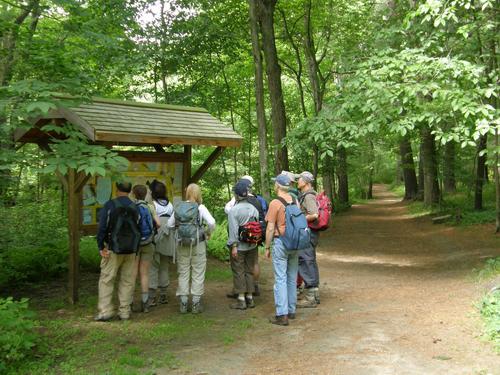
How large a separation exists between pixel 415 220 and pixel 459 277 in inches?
458

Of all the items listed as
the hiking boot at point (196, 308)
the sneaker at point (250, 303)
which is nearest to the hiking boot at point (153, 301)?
the hiking boot at point (196, 308)

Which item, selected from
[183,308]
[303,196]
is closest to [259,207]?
[303,196]

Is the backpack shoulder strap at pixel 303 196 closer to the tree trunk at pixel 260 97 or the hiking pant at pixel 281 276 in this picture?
the hiking pant at pixel 281 276

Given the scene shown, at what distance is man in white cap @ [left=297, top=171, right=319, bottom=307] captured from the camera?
24.3 feet

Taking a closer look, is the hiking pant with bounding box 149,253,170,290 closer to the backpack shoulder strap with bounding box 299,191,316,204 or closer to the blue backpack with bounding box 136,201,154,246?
the blue backpack with bounding box 136,201,154,246

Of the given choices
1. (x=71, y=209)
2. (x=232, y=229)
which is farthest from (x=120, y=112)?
(x=232, y=229)

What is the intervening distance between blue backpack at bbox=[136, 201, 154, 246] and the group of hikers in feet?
0.05

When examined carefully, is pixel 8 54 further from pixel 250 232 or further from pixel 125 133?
pixel 250 232

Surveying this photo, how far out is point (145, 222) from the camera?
22.4ft

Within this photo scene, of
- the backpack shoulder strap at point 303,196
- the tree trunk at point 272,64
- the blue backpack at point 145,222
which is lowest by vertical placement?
the blue backpack at point 145,222

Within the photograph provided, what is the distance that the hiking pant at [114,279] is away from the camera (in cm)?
660

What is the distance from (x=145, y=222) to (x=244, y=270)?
5.63 feet

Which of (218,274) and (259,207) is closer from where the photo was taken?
(259,207)

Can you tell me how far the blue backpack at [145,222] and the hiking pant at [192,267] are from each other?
51cm
